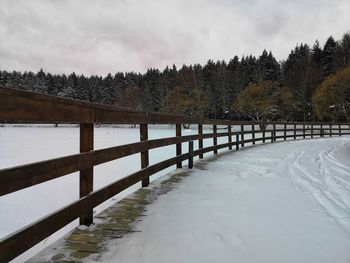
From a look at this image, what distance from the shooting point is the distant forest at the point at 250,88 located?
4656 centimetres

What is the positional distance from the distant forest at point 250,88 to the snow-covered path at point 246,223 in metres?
39.7

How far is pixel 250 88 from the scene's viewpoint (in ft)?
185

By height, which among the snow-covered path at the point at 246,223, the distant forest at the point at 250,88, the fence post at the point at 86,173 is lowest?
the snow-covered path at the point at 246,223

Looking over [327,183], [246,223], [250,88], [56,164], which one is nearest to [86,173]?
[56,164]

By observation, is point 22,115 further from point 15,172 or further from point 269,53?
point 269,53

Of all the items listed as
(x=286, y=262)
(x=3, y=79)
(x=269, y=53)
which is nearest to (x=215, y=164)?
(x=286, y=262)

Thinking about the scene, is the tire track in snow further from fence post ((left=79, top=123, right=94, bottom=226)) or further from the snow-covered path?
fence post ((left=79, top=123, right=94, bottom=226))

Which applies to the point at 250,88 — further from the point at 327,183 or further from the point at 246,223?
the point at 246,223

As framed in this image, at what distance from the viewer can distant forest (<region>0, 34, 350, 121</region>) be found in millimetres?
46562

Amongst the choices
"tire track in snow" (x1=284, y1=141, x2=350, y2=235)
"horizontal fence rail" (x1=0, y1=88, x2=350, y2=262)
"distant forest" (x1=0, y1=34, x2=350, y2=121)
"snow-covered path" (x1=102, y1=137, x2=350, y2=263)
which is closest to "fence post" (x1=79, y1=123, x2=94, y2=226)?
"horizontal fence rail" (x1=0, y1=88, x2=350, y2=262)

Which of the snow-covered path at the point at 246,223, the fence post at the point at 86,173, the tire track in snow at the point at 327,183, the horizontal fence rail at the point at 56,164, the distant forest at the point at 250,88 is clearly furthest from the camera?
the distant forest at the point at 250,88

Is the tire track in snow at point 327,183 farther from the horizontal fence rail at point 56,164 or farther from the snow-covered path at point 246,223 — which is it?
the horizontal fence rail at point 56,164

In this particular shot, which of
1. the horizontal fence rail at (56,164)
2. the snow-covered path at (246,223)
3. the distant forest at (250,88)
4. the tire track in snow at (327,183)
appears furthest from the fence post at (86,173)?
the distant forest at (250,88)

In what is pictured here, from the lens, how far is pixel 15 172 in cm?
256
